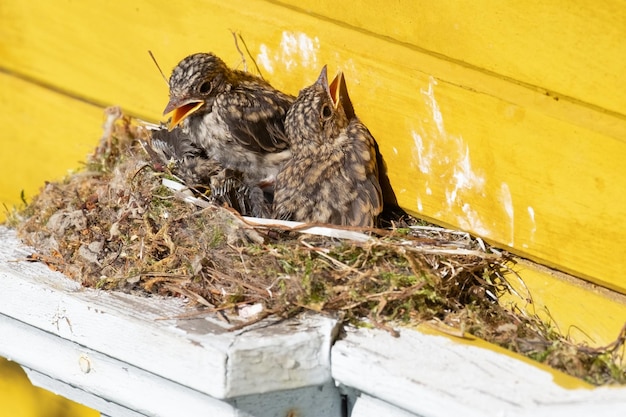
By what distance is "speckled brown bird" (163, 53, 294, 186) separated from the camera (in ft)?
10.1

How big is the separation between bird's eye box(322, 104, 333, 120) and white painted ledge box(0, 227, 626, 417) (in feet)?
2.58

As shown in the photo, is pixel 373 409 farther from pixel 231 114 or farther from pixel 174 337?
pixel 231 114

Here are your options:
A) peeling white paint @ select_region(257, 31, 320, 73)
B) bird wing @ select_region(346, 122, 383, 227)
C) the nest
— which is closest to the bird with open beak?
peeling white paint @ select_region(257, 31, 320, 73)

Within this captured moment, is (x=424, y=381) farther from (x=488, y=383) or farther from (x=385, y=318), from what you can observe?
(x=385, y=318)

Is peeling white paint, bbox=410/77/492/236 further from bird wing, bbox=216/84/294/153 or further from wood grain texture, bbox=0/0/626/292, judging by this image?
bird wing, bbox=216/84/294/153

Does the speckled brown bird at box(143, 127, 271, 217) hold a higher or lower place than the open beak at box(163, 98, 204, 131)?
lower

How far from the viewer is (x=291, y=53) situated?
2.88 m

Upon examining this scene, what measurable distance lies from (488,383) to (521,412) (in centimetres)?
13

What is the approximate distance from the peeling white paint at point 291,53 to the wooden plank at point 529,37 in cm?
24

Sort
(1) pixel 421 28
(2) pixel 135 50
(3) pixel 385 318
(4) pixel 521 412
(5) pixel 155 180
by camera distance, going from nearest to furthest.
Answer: (4) pixel 521 412, (3) pixel 385 318, (1) pixel 421 28, (5) pixel 155 180, (2) pixel 135 50

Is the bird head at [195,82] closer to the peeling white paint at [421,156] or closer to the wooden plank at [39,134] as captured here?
the wooden plank at [39,134]

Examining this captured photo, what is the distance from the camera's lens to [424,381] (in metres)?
2.08

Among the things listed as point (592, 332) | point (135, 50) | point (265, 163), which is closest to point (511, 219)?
point (592, 332)

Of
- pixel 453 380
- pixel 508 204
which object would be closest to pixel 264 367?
pixel 453 380
